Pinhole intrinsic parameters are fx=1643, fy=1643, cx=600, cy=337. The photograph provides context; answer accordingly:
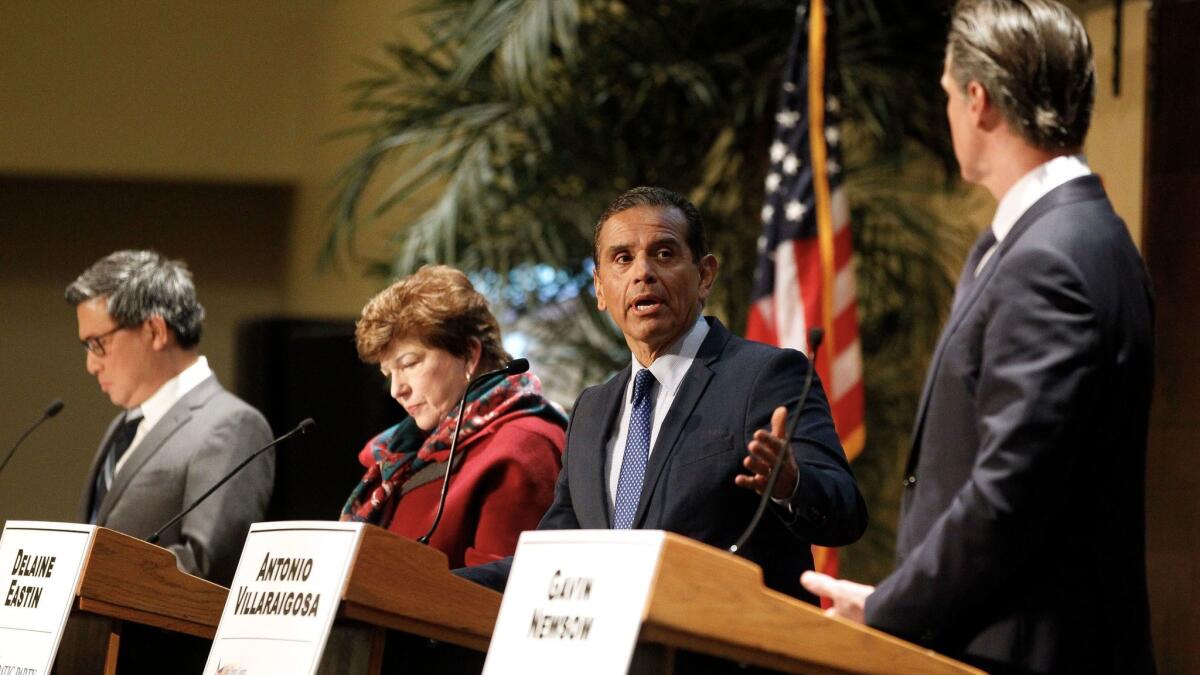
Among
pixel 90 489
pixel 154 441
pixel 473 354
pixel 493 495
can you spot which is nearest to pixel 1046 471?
pixel 493 495

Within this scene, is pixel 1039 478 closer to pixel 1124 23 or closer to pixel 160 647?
pixel 160 647

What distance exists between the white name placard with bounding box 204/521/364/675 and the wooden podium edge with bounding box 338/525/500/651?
0.09ft

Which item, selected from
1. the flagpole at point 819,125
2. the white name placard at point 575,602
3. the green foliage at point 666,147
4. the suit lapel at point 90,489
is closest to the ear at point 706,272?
the white name placard at point 575,602

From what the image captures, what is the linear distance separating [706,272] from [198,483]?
4.75 ft

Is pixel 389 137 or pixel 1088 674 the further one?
pixel 389 137

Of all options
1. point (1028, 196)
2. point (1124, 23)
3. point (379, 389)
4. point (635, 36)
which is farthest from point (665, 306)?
point (379, 389)

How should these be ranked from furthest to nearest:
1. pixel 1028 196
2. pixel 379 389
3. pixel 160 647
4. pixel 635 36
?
pixel 379 389, pixel 635 36, pixel 160 647, pixel 1028 196

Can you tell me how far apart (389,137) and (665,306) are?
3.69 m

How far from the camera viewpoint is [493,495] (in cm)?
297

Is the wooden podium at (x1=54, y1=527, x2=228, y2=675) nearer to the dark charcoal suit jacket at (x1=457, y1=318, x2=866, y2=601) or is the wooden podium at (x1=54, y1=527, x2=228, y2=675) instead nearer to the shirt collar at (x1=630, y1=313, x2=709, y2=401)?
the dark charcoal suit jacket at (x1=457, y1=318, x2=866, y2=601)

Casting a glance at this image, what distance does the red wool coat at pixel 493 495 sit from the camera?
9.66 feet

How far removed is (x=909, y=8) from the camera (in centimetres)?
604

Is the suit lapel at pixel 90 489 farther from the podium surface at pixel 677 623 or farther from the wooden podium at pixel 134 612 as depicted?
the podium surface at pixel 677 623

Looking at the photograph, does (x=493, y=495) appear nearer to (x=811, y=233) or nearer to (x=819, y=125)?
(x=811, y=233)
